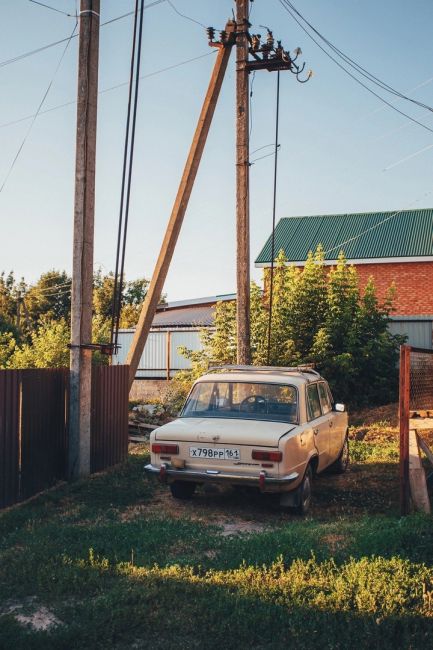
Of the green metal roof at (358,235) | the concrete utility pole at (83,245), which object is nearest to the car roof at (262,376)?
the concrete utility pole at (83,245)

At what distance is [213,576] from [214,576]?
2 centimetres

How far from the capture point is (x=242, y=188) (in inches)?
527

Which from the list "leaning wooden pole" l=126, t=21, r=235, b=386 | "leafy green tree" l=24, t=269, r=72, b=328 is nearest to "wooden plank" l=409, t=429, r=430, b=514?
"leaning wooden pole" l=126, t=21, r=235, b=386

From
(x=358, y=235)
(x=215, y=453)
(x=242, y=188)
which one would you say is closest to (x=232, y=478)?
(x=215, y=453)

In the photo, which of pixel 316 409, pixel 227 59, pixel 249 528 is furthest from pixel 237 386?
pixel 227 59

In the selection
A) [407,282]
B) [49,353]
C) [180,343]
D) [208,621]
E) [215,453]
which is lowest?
[208,621]

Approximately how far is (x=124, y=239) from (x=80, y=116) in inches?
77.4

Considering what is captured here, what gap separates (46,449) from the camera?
9.62m

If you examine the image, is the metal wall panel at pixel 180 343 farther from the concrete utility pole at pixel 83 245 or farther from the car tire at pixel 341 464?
the concrete utility pole at pixel 83 245

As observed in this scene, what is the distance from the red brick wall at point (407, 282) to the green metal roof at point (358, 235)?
1.90 ft

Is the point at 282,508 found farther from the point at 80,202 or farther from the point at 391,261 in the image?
the point at 391,261

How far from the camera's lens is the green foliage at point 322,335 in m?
17.3

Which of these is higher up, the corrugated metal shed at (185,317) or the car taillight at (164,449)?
the corrugated metal shed at (185,317)

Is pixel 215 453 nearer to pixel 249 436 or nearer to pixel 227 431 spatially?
pixel 227 431
